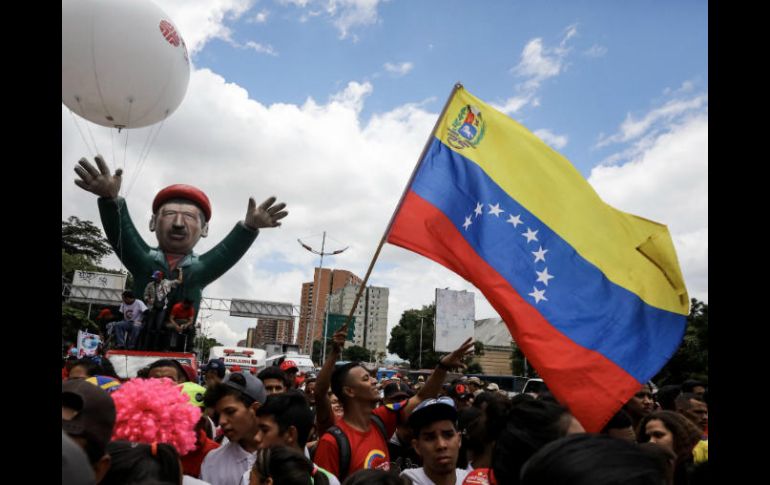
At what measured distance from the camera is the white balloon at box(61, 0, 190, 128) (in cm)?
790

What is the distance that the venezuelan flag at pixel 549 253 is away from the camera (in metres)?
3.74

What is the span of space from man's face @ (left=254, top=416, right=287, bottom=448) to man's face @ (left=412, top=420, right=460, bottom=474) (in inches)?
33.5

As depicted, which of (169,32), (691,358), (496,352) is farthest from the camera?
(496,352)

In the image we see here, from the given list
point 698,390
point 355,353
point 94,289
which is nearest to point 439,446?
point 698,390

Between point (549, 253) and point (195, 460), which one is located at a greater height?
point (549, 253)

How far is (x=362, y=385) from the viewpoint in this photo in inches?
162

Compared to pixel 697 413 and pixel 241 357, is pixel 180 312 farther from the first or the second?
pixel 241 357

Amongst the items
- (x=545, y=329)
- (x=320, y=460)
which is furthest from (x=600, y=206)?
(x=320, y=460)

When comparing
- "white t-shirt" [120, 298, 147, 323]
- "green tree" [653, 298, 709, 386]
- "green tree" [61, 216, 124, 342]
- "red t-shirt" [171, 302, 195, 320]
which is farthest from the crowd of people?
"green tree" [61, 216, 124, 342]

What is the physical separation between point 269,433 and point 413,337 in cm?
6871

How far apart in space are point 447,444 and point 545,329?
1.08 metres

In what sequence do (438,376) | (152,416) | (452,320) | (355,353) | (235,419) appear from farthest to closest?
(355,353), (452,320), (438,376), (235,419), (152,416)
